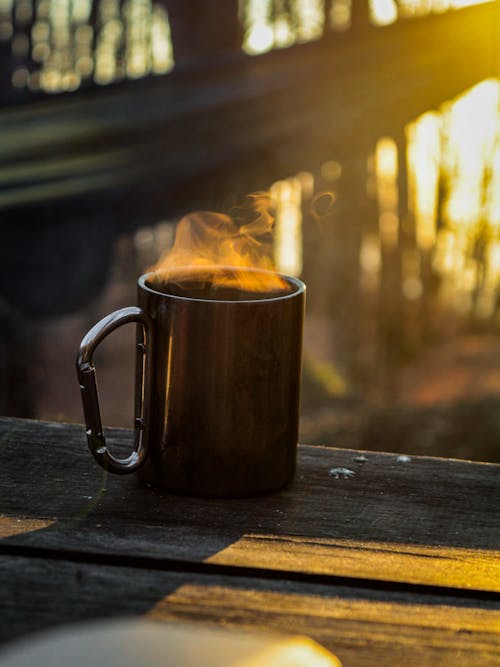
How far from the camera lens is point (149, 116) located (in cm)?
201

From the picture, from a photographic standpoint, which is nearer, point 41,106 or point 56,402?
point 41,106

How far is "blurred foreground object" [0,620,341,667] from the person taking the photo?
1.39ft

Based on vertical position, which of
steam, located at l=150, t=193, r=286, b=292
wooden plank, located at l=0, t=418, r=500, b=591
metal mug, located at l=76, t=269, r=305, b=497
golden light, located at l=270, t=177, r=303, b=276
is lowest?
golden light, located at l=270, t=177, r=303, b=276

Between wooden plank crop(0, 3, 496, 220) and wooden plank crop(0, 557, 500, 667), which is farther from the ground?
wooden plank crop(0, 3, 496, 220)

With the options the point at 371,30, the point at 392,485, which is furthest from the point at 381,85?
the point at 392,485

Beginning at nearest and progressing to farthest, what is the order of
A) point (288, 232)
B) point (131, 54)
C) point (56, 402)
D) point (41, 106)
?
point (41, 106) < point (56, 402) < point (131, 54) < point (288, 232)

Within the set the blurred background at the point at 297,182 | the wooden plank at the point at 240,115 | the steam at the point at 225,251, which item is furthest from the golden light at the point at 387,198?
the steam at the point at 225,251

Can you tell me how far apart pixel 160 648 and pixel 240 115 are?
5.93ft

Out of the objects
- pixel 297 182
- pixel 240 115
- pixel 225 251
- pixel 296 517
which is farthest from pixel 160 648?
pixel 297 182

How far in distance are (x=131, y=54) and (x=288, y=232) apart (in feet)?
5.03

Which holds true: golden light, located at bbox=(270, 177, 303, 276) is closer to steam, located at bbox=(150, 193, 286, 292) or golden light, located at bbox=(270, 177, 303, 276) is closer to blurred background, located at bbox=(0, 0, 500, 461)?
blurred background, located at bbox=(0, 0, 500, 461)

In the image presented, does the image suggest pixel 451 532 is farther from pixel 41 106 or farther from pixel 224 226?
pixel 41 106

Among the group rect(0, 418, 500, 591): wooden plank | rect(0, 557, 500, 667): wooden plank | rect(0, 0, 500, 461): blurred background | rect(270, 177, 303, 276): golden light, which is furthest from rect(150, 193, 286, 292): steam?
rect(270, 177, 303, 276): golden light

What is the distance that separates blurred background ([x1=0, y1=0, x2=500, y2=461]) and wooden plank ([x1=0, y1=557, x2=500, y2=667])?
1.57 feet
